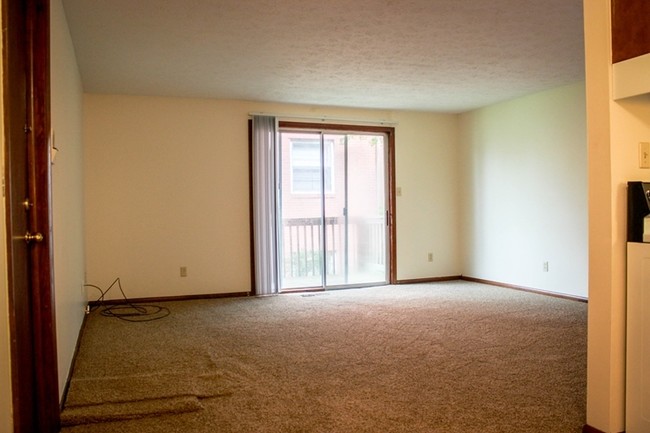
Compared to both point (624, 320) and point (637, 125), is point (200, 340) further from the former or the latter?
point (637, 125)

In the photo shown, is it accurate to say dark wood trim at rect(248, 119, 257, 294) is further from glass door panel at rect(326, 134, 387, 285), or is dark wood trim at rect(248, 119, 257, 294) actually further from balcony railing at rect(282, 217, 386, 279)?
glass door panel at rect(326, 134, 387, 285)

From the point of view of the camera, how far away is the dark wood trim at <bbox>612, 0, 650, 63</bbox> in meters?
1.86

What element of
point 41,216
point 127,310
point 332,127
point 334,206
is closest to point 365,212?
point 334,206

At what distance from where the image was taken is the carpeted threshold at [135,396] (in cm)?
228

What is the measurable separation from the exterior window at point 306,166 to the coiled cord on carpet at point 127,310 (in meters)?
2.18

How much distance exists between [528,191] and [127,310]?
4.69 meters

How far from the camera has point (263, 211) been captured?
560 centimetres

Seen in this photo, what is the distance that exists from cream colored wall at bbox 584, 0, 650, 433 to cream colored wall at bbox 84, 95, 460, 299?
13.7 feet

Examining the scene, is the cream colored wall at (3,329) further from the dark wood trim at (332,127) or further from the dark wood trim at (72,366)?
the dark wood trim at (332,127)

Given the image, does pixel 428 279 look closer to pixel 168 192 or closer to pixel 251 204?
pixel 251 204

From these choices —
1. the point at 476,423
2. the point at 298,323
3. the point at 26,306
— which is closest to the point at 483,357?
the point at 476,423

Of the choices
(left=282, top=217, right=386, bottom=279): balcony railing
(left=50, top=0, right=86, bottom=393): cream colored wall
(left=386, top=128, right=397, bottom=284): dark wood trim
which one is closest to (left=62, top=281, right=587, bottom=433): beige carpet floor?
(left=50, top=0, right=86, bottom=393): cream colored wall

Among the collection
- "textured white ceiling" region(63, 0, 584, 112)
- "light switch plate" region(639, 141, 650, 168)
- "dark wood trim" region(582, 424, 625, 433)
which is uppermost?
"textured white ceiling" region(63, 0, 584, 112)

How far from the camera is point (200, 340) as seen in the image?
11.9 ft
